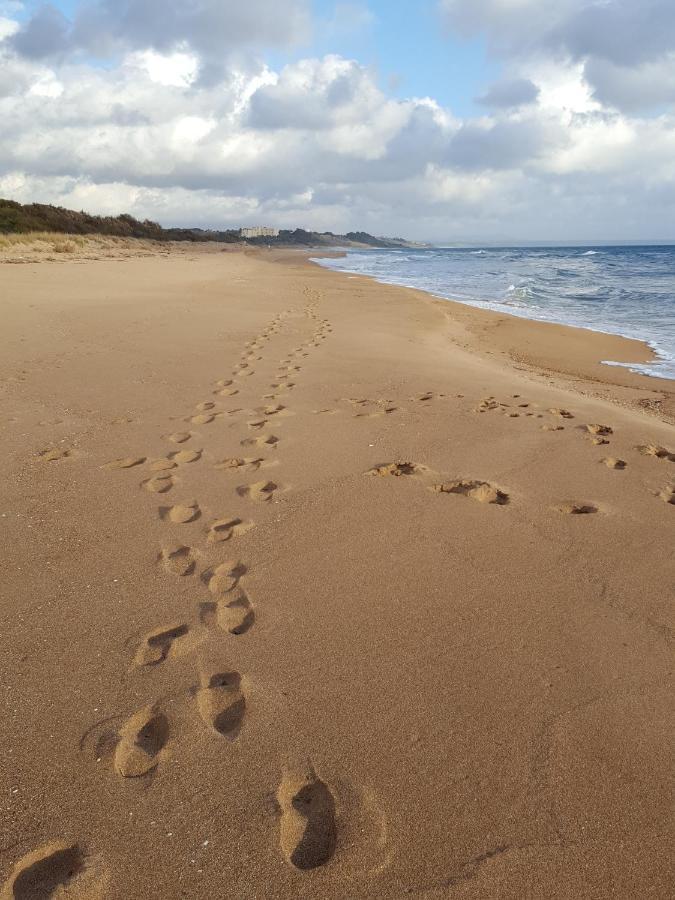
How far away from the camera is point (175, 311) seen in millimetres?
9273

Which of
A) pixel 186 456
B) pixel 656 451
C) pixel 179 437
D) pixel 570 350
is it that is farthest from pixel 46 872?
pixel 570 350

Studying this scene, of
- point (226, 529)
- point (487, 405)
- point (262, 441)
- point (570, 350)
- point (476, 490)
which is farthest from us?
point (570, 350)

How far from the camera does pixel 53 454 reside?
3607mm

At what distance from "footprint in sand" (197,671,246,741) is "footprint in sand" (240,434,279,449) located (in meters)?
2.08

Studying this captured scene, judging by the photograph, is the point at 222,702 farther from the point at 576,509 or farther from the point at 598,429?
the point at 598,429

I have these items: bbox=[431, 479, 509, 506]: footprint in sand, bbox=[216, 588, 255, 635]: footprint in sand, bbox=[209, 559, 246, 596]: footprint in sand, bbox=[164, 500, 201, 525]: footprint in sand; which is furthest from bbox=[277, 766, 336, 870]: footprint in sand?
bbox=[431, 479, 509, 506]: footprint in sand

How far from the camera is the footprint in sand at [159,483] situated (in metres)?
3.17

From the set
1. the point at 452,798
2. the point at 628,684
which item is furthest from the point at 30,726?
the point at 628,684

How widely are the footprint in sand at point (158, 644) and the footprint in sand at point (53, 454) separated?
1.92 meters

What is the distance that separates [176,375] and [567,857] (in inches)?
196

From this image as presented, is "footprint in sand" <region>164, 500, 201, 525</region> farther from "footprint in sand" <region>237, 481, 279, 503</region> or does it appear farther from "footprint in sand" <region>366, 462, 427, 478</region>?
"footprint in sand" <region>366, 462, 427, 478</region>

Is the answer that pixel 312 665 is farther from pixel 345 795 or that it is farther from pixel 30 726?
pixel 30 726

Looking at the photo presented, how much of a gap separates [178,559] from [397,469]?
1.42m

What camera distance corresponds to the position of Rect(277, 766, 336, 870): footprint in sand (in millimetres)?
→ 1345
